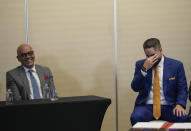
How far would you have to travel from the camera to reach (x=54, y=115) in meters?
3.35

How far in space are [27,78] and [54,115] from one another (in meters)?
0.84

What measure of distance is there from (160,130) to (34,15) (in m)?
2.69

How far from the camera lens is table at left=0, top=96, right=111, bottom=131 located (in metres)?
3.22

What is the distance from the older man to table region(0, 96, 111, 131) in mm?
522

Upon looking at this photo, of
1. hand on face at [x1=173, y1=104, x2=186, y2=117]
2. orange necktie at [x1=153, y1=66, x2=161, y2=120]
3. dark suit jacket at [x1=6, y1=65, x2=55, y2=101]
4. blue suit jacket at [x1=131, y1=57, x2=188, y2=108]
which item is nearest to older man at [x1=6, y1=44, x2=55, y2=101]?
dark suit jacket at [x1=6, y1=65, x2=55, y2=101]

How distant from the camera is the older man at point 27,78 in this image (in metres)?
3.90

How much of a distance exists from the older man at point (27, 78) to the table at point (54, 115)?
522mm

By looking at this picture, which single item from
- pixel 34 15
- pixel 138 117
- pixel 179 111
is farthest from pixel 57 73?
pixel 179 111

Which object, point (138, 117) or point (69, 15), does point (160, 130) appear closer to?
point (138, 117)

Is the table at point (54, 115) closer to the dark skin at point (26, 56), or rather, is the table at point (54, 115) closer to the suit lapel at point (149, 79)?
the suit lapel at point (149, 79)

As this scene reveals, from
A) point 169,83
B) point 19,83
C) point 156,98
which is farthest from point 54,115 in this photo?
point 169,83

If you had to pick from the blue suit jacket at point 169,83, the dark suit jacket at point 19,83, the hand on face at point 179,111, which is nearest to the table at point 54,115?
the dark suit jacket at point 19,83

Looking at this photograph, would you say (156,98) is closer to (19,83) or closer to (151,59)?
(151,59)

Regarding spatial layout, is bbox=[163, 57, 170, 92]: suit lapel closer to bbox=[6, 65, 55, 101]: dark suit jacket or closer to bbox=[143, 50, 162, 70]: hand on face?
bbox=[143, 50, 162, 70]: hand on face
